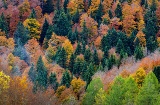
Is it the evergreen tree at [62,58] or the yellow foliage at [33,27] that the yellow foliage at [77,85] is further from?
the yellow foliage at [33,27]

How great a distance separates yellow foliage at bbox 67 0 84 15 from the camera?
395 ft

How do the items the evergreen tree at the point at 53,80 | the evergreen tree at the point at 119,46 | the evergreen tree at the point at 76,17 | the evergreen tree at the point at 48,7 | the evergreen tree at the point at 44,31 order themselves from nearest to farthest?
the evergreen tree at the point at 53,80
the evergreen tree at the point at 119,46
the evergreen tree at the point at 44,31
the evergreen tree at the point at 76,17
the evergreen tree at the point at 48,7

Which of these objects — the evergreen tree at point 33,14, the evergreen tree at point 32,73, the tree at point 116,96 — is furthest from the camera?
the evergreen tree at point 33,14

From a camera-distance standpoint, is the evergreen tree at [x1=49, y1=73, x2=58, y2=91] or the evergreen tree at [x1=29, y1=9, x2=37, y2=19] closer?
the evergreen tree at [x1=49, y1=73, x2=58, y2=91]

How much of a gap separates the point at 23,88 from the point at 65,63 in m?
39.8

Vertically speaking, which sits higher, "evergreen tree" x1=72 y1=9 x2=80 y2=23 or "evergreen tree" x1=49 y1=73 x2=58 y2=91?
"evergreen tree" x1=72 y1=9 x2=80 y2=23

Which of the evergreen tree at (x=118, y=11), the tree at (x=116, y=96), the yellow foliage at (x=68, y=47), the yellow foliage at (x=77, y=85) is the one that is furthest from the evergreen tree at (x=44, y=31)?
the tree at (x=116, y=96)

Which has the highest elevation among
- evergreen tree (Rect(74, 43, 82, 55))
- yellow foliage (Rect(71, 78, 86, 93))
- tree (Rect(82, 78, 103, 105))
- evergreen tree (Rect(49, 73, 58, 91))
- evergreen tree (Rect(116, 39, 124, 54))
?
tree (Rect(82, 78, 103, 105))

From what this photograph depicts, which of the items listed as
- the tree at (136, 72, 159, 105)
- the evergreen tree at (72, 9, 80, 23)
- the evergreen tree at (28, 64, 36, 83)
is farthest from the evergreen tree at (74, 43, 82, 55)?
the tree at (136, 72, 159, 105)

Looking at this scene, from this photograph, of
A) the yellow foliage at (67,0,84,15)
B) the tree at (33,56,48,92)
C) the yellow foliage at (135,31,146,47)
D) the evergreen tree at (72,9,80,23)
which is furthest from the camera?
the yellow foliage at (67,0,84,15)

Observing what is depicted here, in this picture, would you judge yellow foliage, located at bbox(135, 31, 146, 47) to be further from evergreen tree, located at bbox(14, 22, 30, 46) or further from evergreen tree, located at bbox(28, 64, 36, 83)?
evergreen tree, located at bbox(14, 22, 30, 46)

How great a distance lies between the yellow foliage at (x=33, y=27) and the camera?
4449 inches

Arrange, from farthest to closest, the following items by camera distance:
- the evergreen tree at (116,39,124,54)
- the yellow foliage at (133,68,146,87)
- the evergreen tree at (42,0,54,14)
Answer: the evergreen tree at (42,0,54,14) → the evergreen tree at (116,39,124,54) → the yellow foliage at (133,68,146,87)

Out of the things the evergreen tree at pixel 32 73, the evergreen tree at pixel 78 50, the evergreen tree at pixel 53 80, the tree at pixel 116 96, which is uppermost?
the tree at pixel 116 96
